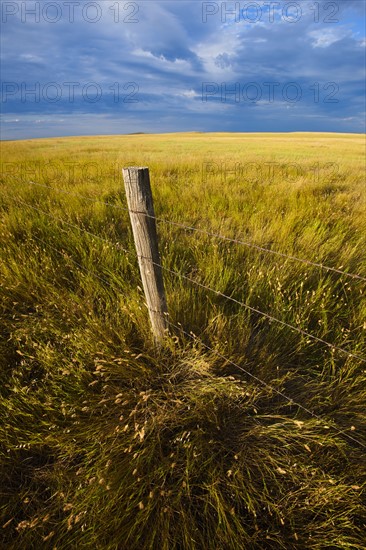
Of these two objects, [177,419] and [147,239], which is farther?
[147,239]

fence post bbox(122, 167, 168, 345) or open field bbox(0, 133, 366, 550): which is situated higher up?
fence post bbox(122, 167, 168, 345)

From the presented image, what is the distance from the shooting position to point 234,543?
4.71 feet

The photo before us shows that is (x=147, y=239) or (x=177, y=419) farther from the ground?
(x=147, y=239)

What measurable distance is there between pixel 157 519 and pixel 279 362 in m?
1.28

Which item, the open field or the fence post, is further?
the fence post

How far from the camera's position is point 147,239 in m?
1.95

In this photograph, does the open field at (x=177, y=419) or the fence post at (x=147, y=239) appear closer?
the open field at (x=177, y=419)

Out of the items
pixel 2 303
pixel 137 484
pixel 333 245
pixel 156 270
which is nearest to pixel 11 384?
pixel 2 303

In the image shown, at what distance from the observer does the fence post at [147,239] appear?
1.83 meters

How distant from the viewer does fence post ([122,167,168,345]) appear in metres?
1.83

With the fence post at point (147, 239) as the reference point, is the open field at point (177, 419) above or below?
below

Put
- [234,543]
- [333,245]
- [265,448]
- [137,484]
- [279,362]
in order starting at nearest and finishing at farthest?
[234,543]
[137,484]
[265,448]
[279,362]
[333,245]

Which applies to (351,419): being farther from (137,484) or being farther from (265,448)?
(137,484)

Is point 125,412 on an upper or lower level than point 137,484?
upper
